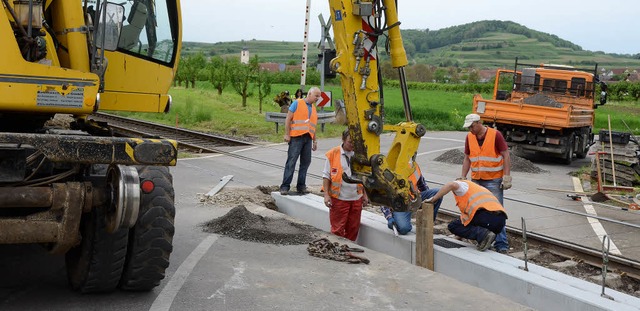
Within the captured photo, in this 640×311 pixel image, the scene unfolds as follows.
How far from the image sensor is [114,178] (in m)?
6.54

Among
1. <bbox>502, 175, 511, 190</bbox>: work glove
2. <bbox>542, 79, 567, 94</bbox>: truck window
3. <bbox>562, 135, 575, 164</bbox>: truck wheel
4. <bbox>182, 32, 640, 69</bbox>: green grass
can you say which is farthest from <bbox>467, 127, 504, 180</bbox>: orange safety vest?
<bbox>182, 32, 640, 69</bbox>: green grass

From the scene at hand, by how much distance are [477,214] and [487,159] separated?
4.93 feet

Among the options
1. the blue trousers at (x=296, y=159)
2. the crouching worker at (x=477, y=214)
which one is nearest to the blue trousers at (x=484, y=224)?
the crouching worker at (x=477, y=214)

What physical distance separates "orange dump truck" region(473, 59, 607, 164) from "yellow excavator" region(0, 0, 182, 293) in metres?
15.1

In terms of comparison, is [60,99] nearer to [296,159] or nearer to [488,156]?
[488,156]

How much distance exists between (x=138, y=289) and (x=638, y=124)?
33.5 m

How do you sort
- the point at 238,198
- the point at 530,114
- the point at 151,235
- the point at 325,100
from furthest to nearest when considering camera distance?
the point at 325,100 → the point at 530,114 → the point at 238,198 → the point at 151,235

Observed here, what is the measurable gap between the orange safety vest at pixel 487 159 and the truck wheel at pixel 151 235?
4767mm

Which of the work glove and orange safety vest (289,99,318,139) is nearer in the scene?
the work glove

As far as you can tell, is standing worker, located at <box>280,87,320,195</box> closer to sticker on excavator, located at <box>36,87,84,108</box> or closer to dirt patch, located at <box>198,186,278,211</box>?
dirt patch, located at <box>198,186,278,211</box>

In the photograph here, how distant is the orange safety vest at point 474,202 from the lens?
901 centimetres

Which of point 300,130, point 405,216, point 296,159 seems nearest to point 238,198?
point 296,159

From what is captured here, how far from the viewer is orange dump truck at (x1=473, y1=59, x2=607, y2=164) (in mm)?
20906

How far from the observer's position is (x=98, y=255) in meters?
6.87
